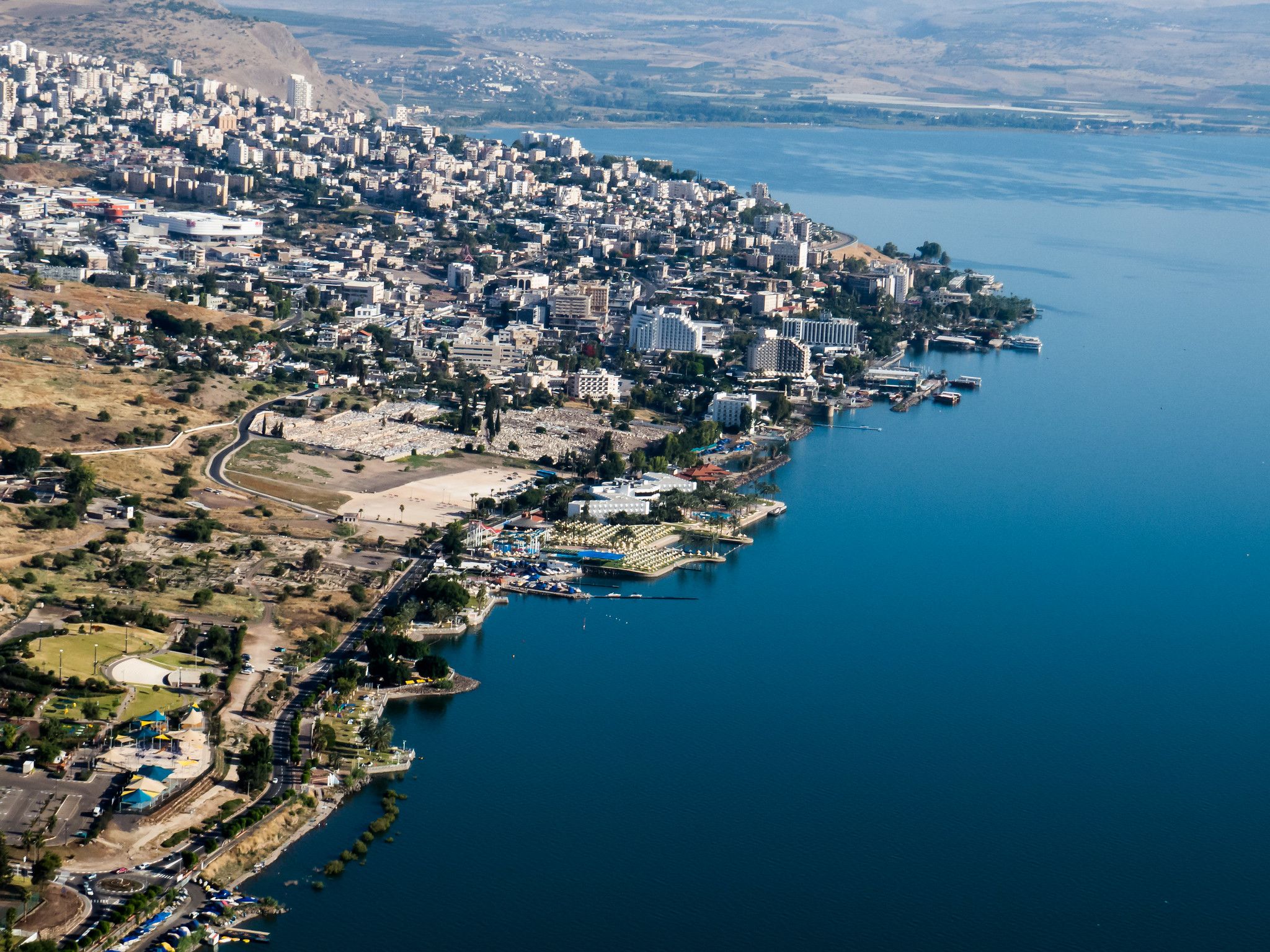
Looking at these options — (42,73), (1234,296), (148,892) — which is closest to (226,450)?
(148,892)

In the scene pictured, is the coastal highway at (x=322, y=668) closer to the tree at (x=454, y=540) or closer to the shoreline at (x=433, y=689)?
the tree at (x=454, y=540)

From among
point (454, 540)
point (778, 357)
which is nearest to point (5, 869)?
point (454, 540)

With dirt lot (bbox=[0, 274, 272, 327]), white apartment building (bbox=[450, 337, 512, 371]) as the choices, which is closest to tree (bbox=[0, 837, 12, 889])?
dirt lot (bbox=[0, 274, 272, 327])

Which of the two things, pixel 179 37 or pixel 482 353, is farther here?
pixel 179 37

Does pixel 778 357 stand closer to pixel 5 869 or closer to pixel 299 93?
pixel 5 869

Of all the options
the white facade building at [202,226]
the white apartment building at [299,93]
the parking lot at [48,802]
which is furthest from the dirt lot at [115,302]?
the white apartment building at [299,93]
